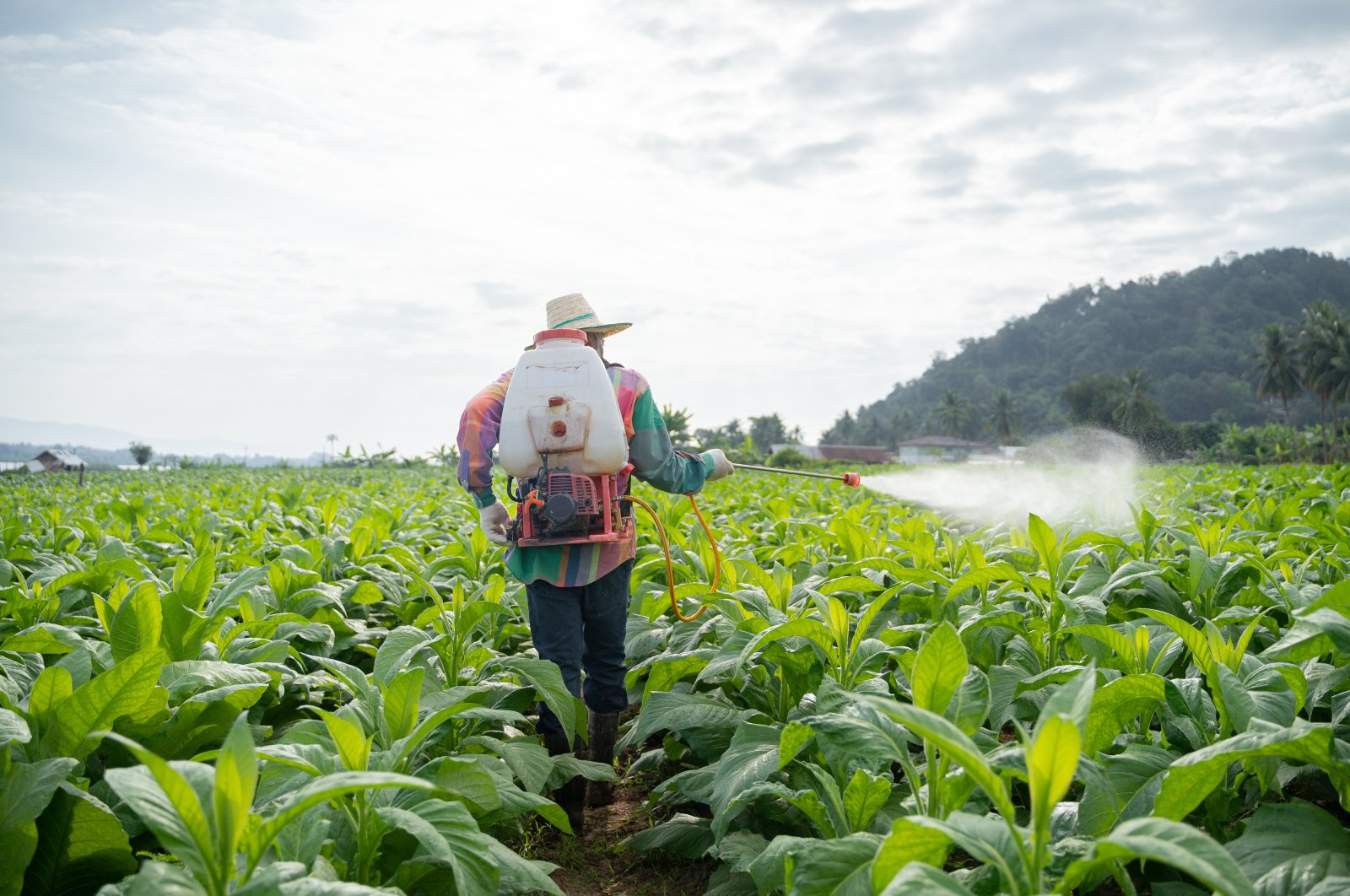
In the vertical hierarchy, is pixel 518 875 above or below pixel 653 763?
above

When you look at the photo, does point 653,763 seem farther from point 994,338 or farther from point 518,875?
point 994,338

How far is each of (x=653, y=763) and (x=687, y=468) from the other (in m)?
1.40

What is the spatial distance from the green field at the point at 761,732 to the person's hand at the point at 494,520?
1.03 ft

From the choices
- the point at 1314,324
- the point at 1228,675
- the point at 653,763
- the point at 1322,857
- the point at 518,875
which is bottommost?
the point at 653,763

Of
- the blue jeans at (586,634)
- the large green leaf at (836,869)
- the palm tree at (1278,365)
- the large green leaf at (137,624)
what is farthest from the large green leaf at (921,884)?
Answer: the palm tree at (1278,365)

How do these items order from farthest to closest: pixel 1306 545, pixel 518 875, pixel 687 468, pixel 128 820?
pixel 1306 545 → pixel 687 468 → pixel 128 820 → pixel 518 875

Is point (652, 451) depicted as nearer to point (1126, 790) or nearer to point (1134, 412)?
point (1126, 790)

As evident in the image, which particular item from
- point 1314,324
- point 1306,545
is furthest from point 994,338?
point 1306,545

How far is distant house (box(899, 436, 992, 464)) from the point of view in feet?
287

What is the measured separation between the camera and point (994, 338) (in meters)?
148

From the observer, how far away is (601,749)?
13.4 ft

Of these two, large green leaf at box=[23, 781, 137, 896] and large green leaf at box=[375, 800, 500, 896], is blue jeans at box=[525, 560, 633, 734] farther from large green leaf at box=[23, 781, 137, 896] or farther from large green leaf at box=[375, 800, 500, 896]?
large green leaf at box=[23, 781, 137, 896]

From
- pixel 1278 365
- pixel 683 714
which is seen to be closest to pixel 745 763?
pixel 683 714

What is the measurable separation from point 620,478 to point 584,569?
0.46 m
